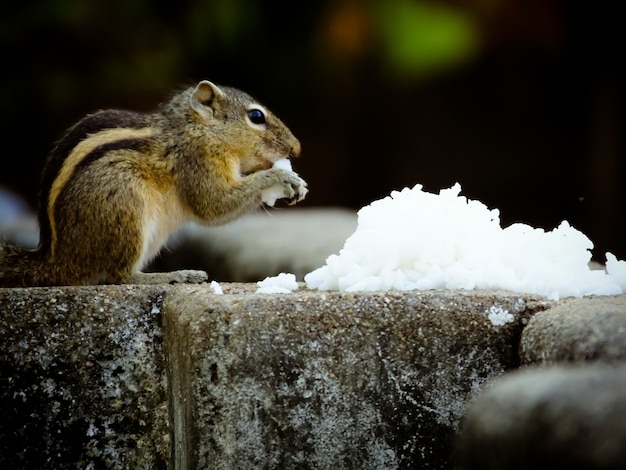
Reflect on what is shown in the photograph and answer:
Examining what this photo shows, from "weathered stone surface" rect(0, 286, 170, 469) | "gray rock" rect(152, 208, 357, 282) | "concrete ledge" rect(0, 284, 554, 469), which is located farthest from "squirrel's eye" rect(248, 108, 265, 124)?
"concrete ledge" rect(0, 284, 554, 469)

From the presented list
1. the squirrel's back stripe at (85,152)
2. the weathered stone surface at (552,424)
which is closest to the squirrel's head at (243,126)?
the squirrel's back stripe at (85,152)

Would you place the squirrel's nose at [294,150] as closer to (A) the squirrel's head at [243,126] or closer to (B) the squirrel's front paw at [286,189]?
(A) the squirrel's head at [243,126]

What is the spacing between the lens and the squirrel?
11.8ft

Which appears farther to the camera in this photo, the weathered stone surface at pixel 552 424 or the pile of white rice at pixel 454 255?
the pile of white rice at pixel 454 255

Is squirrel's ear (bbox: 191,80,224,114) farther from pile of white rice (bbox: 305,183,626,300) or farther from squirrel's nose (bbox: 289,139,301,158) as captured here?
pile of white rice (bbox: 305,183,626,300)

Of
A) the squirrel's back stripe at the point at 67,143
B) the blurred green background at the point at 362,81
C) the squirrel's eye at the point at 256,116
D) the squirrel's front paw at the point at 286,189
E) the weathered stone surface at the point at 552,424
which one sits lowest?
the weathered stone surface at the point at 552,424

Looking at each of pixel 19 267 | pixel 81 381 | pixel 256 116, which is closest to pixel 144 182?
pixel 19 267

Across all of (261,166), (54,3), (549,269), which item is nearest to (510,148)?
(54,3)

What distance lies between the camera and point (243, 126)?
4.29m

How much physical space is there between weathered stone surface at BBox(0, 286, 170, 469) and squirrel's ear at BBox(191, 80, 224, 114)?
4.70 feet

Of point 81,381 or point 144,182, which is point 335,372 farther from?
point 144,182

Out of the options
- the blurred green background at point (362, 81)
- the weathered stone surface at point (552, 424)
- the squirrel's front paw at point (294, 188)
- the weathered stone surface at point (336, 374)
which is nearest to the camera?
the weathered stone surface at point (552, 424)

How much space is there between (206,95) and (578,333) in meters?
2.43

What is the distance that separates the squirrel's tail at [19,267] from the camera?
355cm
